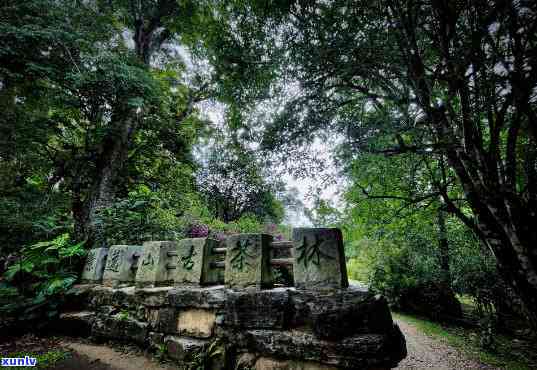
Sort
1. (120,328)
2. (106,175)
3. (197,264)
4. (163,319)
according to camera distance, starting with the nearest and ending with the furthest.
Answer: (163,319), (197,264), (120,328), (106,175)

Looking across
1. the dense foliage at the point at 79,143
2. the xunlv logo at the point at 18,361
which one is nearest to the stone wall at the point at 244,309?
the xunlv logo at the point at 18,361

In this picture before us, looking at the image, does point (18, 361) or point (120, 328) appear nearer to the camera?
point (18, 361)

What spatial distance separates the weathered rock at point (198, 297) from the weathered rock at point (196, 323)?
3.4 inches

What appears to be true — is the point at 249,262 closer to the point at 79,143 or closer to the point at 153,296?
the point at 153,296

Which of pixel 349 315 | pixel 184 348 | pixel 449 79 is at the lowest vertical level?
pixel 184 348

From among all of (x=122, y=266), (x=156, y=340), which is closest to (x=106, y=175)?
(x=122, y=266)

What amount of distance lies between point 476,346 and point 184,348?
7099 millimetres

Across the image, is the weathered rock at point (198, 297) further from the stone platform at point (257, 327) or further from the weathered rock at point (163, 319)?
the weathered rock at point (163, 319)

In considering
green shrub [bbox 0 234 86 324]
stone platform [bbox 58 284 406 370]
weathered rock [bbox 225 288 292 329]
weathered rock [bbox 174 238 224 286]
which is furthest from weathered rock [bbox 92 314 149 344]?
weathered rock [bbox 225 288 292 329]

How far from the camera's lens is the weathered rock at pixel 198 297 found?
260 cm

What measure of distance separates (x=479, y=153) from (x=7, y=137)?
327 inches

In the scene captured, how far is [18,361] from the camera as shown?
261 cm

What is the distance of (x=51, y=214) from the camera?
4.89 meters

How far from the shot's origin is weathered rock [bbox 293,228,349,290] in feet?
7.15
